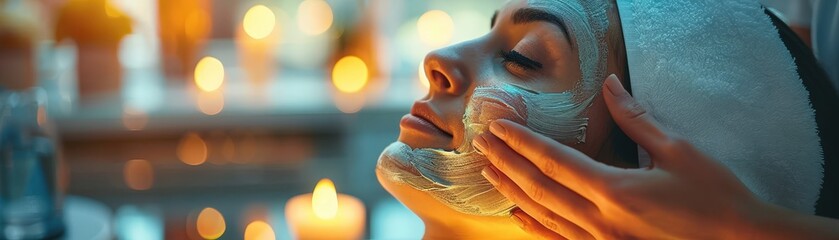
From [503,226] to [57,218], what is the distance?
0.90m

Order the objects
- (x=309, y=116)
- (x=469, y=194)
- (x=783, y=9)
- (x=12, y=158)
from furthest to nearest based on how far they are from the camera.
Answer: (x=309, y=116), (x=12, y=158), (x=783, y=9), (x=469, y=194)

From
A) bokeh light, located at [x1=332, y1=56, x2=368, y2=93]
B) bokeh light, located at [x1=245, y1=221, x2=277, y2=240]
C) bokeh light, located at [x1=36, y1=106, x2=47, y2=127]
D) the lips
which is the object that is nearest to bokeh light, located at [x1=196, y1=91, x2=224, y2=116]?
bokeh light, located at [x1=332, y1=56, x2=368, y2=93]

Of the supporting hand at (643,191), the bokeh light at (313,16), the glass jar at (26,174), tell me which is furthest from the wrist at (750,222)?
the bokeh light at (313,16)

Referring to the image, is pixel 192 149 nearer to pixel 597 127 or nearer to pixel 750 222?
pixel 597 127

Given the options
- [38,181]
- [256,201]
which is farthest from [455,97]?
[256,201]

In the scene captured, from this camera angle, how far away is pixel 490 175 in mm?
747

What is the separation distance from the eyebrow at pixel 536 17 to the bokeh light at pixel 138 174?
1391 mm

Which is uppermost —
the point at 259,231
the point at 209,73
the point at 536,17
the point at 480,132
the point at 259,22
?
the point at 259,22

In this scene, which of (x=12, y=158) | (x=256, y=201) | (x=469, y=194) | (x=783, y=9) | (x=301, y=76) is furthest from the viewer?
(x=301, y=76)

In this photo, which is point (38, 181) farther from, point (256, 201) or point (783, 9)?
point (783, 9)

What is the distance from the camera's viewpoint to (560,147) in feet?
2.22

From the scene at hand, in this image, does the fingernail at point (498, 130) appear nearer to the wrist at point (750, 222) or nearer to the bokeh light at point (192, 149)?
the wrist at point (750, 222)

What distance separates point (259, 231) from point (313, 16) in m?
1.01

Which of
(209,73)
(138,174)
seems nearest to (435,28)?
(209,73)
